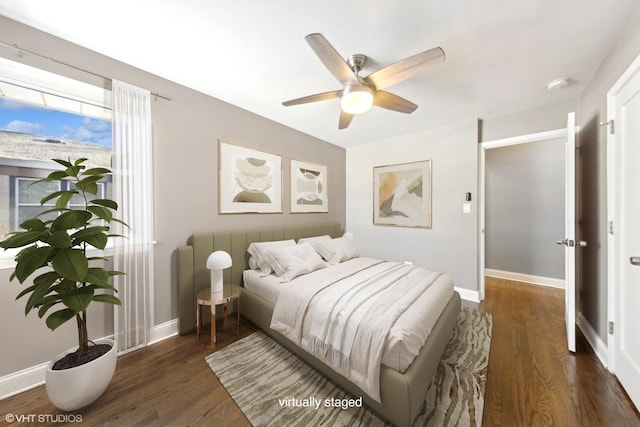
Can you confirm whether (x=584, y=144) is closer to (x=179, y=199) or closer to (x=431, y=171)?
(x=431, y=171)

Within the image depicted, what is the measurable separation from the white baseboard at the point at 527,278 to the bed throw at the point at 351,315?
2.82 meters

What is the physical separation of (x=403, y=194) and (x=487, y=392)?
2.74 meters

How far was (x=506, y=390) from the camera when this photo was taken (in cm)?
158

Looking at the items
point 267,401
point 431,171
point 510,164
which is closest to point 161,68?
point 267,401

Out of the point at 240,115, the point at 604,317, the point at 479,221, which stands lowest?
the point at 604,317

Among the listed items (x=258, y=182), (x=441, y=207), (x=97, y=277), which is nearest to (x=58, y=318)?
(x=97, y=277)

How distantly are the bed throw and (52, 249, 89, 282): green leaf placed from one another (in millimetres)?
1337

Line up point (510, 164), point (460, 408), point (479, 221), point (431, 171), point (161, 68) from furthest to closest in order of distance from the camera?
point (510, 164), point (431, 171), point (479, 221), point (161, 68), point (460, 408)

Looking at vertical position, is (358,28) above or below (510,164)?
above

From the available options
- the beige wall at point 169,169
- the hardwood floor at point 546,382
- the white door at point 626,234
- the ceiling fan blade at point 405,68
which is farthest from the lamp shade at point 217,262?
the white door at point 626,234

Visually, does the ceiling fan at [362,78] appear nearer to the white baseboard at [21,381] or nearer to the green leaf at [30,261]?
the green leaf at [30,261]

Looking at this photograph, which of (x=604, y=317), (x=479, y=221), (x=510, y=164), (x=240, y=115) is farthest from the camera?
(x=510, y=164)

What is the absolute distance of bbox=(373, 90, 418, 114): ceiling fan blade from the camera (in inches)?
74.1

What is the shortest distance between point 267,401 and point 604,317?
2783 mm
